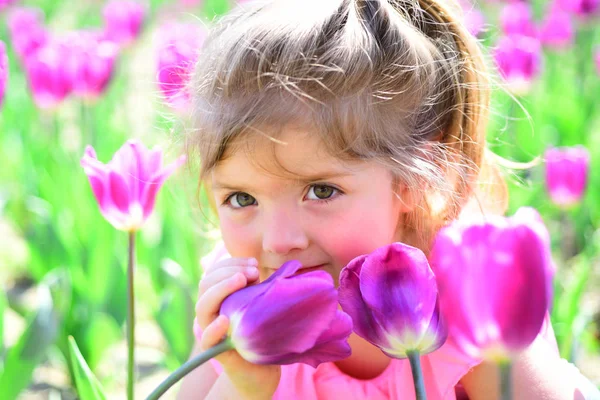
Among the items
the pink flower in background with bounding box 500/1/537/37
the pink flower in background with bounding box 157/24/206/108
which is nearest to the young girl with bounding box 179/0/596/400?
the pink flower in background with bounding box 157/24/206/108

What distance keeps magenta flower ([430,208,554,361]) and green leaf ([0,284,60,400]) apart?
91 centimetres

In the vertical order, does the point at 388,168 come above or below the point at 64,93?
Answer: above

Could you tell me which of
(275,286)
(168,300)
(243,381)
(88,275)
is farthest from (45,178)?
(275,286)

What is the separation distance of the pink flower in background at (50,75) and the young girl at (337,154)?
1321 mm

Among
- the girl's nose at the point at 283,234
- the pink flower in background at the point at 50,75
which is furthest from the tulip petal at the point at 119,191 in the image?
the pink flower in background at the point at 50,75

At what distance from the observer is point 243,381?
1107 mm

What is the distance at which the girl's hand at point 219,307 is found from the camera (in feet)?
3.51

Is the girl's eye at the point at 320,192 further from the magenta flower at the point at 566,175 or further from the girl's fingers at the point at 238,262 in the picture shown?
the magenta flower at the point at 566,175

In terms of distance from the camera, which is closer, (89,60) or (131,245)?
(131,245)

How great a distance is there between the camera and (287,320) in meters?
0.90

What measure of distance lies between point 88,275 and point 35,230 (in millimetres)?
330

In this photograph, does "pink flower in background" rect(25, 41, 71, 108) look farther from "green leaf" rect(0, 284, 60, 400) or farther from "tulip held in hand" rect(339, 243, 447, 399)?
"tulip held in hand" rect(339, 243, 447, 399)

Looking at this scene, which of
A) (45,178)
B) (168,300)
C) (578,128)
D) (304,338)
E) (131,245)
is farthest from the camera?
(578,128)

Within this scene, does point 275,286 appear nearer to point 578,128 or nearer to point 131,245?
point 131,245
